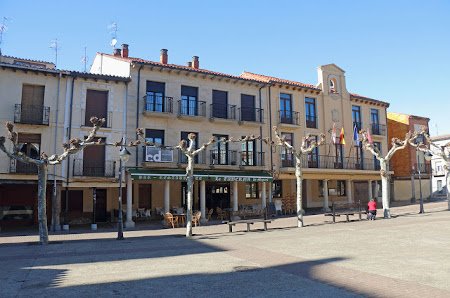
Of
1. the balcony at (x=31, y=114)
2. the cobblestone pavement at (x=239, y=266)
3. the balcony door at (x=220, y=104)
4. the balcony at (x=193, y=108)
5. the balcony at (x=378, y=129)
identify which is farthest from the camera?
the balcony at (x=378, y=129)

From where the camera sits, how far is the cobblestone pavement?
715 cm

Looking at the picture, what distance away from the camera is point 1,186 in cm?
2117

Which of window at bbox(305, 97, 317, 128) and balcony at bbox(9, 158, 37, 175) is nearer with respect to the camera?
balcony at bbox(9, 158, 37, 175)

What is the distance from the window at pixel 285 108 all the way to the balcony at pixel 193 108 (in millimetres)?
6416

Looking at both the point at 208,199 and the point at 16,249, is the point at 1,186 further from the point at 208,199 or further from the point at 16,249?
the point at 208,199

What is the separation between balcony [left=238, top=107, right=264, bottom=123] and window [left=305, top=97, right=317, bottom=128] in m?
4.64

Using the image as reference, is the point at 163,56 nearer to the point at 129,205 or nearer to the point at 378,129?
the point at 129,205

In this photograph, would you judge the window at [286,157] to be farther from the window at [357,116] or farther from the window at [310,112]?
the window at [357,116]

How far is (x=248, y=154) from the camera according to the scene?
87.5 feet

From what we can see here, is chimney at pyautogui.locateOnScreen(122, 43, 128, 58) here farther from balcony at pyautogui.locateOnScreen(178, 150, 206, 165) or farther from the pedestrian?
the pedestrian

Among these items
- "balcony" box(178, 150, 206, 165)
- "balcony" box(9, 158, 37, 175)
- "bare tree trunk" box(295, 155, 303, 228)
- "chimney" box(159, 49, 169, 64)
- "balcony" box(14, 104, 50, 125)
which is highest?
"chimney" box(159, 49, 169, 64)

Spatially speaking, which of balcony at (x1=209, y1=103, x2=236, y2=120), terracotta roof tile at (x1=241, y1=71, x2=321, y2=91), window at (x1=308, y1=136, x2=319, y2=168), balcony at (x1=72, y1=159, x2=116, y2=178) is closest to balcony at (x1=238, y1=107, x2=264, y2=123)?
balcony at (x1=209, y1=103, x2=236, y2=120)

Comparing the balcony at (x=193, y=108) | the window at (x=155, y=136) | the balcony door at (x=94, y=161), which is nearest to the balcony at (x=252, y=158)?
the balcony at (x=193, y=108)

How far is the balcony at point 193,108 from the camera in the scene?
81.2 ft
